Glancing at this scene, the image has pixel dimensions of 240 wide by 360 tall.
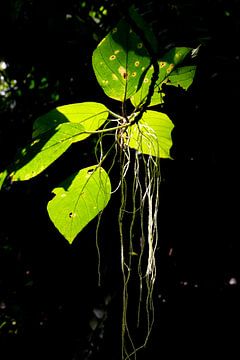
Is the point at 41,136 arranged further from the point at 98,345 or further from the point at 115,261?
the point at 98,345

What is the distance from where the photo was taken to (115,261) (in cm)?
136

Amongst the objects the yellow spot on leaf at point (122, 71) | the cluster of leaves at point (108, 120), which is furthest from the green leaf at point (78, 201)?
the yellow spot on leaf at point (122, 71)

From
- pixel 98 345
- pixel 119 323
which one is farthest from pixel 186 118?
pixel 98 345

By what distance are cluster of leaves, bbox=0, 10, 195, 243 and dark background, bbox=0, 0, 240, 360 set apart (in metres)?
0.43

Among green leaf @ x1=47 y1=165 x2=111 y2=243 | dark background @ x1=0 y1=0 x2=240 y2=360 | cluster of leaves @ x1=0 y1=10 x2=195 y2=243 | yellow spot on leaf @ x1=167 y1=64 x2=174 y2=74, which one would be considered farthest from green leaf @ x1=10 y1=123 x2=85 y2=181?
dark background @ x1=0 y1=0 x2=240 y2=360

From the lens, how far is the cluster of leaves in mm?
583

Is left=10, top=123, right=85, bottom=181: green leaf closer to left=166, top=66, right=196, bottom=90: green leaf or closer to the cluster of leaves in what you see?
the cluster of leaves

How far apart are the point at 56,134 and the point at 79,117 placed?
7cm

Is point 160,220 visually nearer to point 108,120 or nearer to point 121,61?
point 108,120

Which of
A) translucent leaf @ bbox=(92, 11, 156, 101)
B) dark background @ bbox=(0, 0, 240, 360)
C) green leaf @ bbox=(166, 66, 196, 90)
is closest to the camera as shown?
translucent leaf @ bbox=(92, 11, 156, 101)

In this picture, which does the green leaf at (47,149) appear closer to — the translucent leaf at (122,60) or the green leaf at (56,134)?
the green leaf at (56,134)

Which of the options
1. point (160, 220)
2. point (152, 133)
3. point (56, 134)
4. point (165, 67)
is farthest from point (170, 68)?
point (160, 220)

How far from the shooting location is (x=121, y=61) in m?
0.60

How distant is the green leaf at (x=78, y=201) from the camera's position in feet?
2.37
